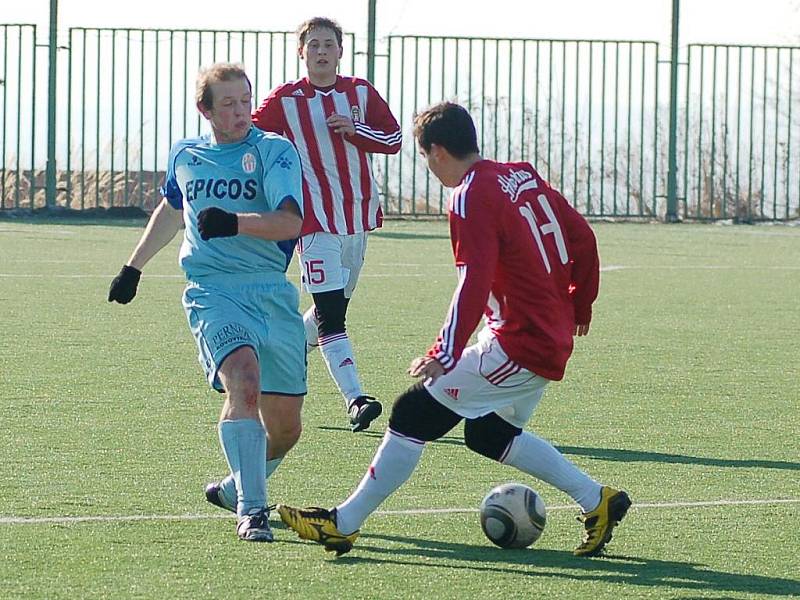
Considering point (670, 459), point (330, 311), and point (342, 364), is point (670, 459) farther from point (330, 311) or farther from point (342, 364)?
point (330, 311)

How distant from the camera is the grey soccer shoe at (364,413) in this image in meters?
7.50

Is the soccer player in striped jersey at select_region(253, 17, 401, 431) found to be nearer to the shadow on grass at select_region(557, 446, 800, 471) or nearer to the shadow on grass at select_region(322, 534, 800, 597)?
the shadow on grass at select_region(557, 446, 800, 471)

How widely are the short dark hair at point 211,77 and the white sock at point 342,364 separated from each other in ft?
7.66

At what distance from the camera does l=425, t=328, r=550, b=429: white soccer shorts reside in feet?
17.1

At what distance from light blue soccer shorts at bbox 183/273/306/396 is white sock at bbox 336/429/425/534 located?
0.59 meters

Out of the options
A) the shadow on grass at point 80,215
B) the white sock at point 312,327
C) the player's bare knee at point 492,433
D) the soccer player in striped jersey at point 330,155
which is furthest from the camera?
the shadow on grass at point 80,215

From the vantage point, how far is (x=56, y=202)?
2397 centimetres

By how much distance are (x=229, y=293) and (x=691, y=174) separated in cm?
2103

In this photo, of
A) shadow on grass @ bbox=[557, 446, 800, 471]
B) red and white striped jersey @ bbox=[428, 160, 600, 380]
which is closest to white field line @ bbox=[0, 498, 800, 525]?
shadow on grass @ bbox=[557, 446, 800, 471]

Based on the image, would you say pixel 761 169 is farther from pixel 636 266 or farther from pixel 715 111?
pixel 636 266

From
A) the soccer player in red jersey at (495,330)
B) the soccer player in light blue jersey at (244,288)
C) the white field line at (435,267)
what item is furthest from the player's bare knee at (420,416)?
the white field line at (435,267)

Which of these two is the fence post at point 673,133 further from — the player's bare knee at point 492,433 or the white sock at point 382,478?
Answer: the white sock at point 382,478

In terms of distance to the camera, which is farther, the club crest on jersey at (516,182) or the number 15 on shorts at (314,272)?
the number 15 on shorts at (314,272)

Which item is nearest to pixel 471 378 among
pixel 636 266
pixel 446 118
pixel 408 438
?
pixel 408 438
